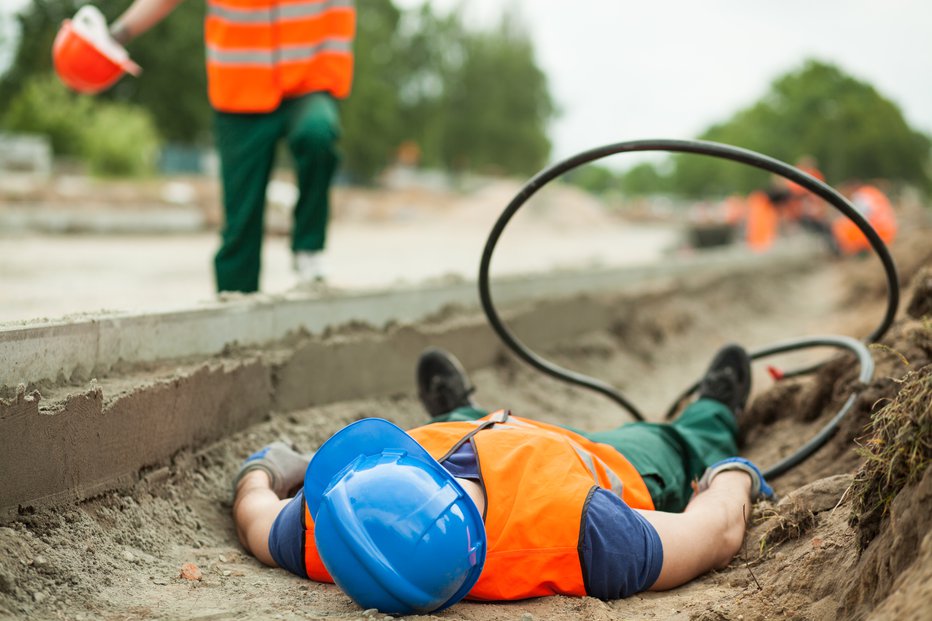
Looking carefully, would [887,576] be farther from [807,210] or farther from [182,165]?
[182,165]

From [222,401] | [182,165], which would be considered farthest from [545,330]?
[182,165]

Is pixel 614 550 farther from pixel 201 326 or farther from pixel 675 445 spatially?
pixel 201 326

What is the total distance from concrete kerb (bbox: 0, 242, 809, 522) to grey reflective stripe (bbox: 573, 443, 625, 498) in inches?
49.9

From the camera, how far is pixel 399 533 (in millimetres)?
1979

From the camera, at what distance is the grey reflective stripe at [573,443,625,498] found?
2607mm

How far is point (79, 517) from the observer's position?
8.09ft

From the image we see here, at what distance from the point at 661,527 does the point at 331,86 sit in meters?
2.76

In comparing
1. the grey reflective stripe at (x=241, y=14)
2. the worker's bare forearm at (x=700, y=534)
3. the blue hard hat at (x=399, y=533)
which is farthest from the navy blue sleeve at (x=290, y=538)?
the grey reflective stripe at (x=241, y=14)

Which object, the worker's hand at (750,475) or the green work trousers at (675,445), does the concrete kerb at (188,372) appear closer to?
the green work trousers at (675,445)

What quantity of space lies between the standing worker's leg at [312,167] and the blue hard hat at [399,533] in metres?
2.43

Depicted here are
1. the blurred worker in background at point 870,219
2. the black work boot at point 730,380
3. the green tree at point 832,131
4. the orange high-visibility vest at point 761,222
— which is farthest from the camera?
the green tree at point 832,131

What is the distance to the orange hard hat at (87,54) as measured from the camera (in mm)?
4152

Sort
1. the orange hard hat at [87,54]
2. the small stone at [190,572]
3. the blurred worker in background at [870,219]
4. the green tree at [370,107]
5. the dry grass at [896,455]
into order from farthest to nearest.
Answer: the green tree at [370,107], the blurred worker in background at [870,219], the orange hard hat at [87,54], the small stone at [190,572], the dry grass at [896,455]

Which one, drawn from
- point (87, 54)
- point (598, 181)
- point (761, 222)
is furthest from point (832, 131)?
point (598, 181)
